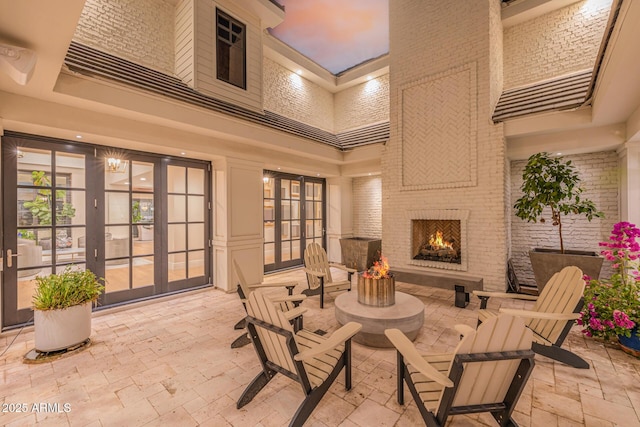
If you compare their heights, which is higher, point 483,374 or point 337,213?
point 337,213

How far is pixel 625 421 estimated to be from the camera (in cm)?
190

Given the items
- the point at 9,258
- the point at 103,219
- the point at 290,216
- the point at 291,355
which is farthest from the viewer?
the point at 290,216

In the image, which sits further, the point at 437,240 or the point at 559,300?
the point at 437,240

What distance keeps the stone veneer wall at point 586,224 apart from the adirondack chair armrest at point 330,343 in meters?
5.29

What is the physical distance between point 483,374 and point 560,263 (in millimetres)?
4188

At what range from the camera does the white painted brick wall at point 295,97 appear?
268 inches

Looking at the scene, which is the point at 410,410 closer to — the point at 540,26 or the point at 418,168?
the point at 418,168

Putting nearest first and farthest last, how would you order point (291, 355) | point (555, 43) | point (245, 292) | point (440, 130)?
1. point (291, 355)
2. point (245, 292)
3. point (555, 43)
4. point (440, 130)

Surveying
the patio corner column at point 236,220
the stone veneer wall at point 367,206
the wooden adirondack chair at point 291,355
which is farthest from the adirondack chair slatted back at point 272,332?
the stone veneer wall at point 367,206

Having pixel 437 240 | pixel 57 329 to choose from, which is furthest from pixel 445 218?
pixel 57 329

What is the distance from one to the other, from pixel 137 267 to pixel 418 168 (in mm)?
5462

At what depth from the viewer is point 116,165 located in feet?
13.8

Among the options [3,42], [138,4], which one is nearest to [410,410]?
[3,42]

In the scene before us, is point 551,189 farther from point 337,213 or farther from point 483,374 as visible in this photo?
point 337,213
